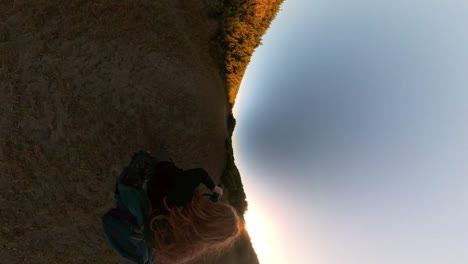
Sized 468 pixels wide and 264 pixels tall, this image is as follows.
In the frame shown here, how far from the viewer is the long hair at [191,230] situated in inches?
177

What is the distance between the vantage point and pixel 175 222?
468cm

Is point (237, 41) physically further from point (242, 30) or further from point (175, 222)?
point (175, 222)

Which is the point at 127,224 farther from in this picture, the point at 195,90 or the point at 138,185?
the point at 195,90

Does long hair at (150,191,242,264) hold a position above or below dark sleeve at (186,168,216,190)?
below


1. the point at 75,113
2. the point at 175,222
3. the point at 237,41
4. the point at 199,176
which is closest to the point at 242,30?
the point at 237,41

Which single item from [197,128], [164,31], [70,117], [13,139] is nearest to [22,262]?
[13,139]

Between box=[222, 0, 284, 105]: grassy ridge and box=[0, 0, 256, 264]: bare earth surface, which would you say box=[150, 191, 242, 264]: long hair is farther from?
box=[222, 0, 284, 105]: grassy ridge

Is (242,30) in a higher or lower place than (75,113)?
higher

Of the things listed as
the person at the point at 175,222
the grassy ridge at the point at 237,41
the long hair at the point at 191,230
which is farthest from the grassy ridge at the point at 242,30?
the long hair at the point at 191,230

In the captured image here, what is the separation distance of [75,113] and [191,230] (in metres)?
4.43

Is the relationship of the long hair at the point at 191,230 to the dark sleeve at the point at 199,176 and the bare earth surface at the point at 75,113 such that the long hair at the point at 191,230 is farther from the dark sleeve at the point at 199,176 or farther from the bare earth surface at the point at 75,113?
the bare earth surface at the point at 75,113

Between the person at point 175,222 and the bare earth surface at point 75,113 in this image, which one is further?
the bare earth surface at point 75,113

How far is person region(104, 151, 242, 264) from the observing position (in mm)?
4520

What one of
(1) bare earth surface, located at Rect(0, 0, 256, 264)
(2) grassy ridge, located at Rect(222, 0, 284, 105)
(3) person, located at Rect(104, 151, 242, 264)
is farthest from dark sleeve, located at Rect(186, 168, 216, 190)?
(2) grassy ridge, located at Rect(222, 0, 284, 105)
